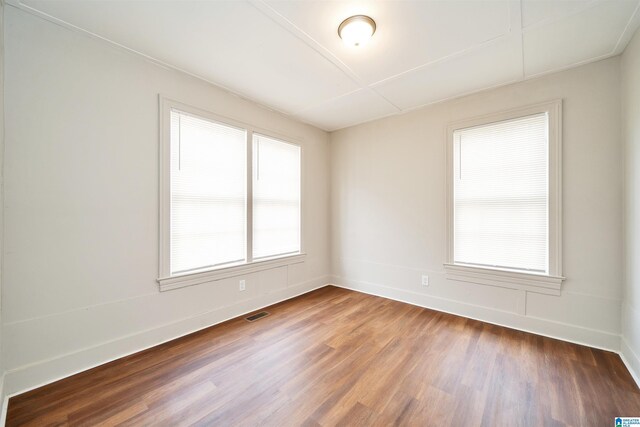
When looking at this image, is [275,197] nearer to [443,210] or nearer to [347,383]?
[443,210]

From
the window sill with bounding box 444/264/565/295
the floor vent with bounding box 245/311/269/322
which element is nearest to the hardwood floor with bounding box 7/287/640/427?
the floor vent with bounding box 245/311/269/322

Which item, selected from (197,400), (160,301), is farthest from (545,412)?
(160,301)

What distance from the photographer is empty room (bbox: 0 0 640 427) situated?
1801mm

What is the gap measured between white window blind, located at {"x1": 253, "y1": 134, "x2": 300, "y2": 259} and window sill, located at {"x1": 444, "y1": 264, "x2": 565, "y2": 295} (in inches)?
88.8

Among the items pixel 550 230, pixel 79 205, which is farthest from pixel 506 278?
pixel 79 205

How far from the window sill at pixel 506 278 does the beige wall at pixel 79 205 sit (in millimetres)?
3113

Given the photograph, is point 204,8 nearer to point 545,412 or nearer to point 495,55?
point 495,55

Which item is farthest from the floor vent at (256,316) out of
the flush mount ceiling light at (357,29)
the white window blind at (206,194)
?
the flush mount ceiling light at (357,29)

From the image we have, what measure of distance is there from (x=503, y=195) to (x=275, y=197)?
113 inches

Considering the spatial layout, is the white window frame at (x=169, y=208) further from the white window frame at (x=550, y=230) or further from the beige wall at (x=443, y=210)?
the white window frame at (x=550, y=230)

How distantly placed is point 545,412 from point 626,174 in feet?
7.02

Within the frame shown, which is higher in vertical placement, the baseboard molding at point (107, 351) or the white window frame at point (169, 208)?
the white window frame at point (169, 208)

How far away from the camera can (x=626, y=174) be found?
7.41 ft

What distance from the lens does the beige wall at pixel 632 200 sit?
2.04m
